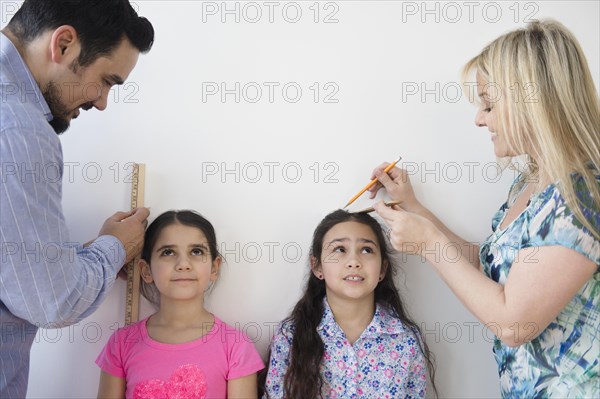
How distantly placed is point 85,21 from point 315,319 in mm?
894

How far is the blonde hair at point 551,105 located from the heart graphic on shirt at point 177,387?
92cm

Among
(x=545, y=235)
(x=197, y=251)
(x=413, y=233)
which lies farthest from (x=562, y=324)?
(x=197, y=251)

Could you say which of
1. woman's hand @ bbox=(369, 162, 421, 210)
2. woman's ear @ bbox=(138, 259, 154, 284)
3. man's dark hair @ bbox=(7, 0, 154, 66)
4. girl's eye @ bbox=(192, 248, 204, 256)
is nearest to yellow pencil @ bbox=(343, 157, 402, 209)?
woman's hand @ bbox=(369, 162, 421, 210)

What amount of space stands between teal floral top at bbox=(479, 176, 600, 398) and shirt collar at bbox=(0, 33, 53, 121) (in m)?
0.99

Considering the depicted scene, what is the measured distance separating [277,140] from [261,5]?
0.38 metres

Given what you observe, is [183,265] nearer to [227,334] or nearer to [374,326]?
[227,334]

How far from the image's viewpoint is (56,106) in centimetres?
122

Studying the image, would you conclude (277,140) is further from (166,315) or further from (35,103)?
(35,103)

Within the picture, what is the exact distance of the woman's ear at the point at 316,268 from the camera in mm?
1600

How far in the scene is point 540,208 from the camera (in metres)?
1.17

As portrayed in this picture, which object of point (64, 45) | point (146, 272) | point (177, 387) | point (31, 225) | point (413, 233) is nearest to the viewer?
point (31, 225)

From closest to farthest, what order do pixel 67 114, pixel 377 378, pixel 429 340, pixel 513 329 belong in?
pixel 513 329, pixel 67 114, pixel 377 378, pixel 429 340

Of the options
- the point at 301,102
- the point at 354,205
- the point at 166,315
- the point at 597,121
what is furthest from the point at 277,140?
the point at 597,121

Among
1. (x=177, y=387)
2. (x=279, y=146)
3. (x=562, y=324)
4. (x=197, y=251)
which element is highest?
(x=279, y=146)
